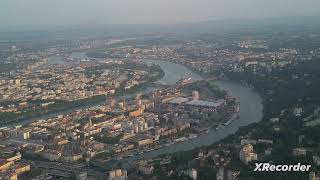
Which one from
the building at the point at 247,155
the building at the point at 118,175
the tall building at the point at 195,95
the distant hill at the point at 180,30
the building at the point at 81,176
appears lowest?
the distant hill at the point at 180,30

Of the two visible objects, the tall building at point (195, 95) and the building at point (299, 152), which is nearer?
the building at point (299, 152)

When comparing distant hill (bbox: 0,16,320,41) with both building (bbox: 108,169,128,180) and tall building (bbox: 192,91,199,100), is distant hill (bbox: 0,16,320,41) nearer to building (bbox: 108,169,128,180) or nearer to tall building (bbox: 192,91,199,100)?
tall building (bbox: 192,91,199,100)

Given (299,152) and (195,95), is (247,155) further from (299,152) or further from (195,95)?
(195,95)

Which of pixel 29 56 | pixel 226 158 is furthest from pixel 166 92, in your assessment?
pixel 29 56

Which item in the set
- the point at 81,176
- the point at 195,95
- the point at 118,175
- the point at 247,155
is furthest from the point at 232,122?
the point at 81,176

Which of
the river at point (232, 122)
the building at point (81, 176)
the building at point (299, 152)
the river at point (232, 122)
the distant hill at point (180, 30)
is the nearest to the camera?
the building at point (299, 152)

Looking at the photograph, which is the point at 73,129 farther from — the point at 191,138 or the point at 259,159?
the point at 259,159

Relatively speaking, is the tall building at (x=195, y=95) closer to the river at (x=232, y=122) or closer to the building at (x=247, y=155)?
the river at (x=232, y=122)

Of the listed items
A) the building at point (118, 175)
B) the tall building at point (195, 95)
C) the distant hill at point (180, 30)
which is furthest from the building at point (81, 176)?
the distant hill at point (180, 30)

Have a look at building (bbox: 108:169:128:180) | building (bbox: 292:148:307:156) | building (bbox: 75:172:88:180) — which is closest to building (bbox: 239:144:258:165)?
building (bbox: 292:148:307:156)
